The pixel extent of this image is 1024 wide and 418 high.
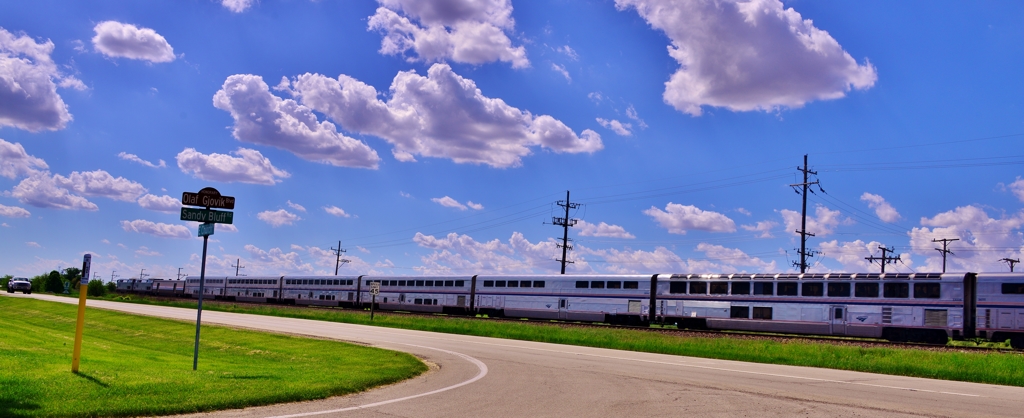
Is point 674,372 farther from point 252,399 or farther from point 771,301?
point 771,301

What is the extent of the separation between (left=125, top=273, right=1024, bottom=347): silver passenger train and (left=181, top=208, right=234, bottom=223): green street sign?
30.6 meters

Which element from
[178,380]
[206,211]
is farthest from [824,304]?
[178,380]

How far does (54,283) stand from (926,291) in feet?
422

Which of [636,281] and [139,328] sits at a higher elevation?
[636,281]

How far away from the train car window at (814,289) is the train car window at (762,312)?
218cm

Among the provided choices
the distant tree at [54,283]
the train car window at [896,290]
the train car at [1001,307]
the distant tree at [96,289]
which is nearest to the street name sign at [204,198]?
the train car window at [896,290]

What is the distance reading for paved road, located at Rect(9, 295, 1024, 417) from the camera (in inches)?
450

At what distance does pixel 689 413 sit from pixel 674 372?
703cm

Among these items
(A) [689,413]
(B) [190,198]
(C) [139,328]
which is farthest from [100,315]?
(A) [689,413]

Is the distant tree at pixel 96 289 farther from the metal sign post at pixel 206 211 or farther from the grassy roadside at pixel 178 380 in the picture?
the metal sign post at pixel 206 211

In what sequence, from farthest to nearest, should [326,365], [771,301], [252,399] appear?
[771,301]
[326,365]
[252,399]

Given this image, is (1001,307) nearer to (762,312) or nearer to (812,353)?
(762,312)

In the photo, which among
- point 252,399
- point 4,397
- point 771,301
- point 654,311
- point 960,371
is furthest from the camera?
point 654,311

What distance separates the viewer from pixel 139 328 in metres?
36.1
